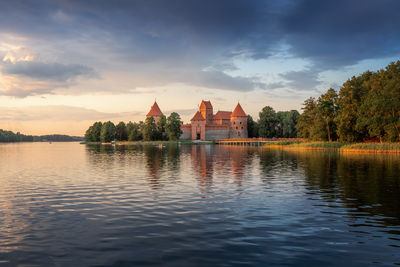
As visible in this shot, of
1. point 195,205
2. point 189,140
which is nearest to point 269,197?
point 195,205

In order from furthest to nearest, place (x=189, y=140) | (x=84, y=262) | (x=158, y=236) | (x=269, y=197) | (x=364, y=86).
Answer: (x=189, y=140), (x=364, y=86), (x=269, y=197), (x=158, y=236), (x=84, y=262)

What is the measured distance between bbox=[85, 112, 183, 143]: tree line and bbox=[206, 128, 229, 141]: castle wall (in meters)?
18.0

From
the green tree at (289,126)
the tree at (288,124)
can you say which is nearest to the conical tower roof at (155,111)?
the tree at (288,124)

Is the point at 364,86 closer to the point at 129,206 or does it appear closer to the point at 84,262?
the point at 129,206

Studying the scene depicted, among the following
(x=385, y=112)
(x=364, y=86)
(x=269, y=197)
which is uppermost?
(x=364, y=86)

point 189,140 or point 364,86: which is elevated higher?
point 364,86

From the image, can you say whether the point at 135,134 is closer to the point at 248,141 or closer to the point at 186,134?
the point at 186,134

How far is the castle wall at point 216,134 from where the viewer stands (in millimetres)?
152125

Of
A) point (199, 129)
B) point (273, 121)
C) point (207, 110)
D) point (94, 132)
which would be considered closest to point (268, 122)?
point (273, 121)

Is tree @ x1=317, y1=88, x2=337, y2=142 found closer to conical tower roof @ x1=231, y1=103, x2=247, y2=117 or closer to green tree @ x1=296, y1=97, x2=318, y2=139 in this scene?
green tree @ x1=296, y1=97, x2=318, y2=139

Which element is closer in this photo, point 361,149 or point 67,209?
point 67,209

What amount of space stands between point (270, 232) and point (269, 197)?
6180mm

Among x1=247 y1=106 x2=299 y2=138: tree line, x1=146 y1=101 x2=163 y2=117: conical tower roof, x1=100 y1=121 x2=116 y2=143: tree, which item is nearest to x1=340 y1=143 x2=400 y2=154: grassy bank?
x1=247 y1=106 x2=299 y2=138: tree line

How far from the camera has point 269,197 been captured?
16.2 meters
